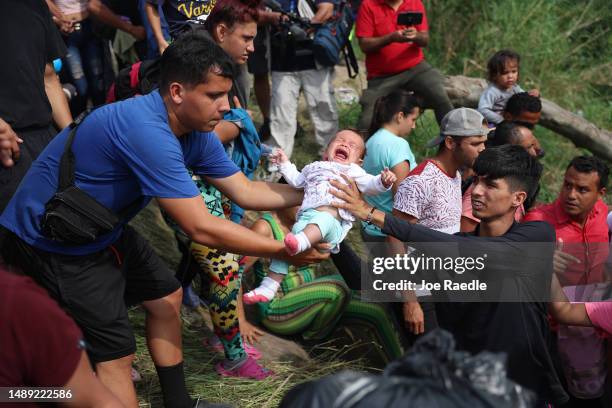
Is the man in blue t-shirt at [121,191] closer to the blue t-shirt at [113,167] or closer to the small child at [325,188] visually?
the blue t-shirt at [113,167]

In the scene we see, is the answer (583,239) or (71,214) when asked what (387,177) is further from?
(71,214)

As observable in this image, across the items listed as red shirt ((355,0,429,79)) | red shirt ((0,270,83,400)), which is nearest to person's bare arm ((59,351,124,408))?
red shirt ((0,270,83,400))

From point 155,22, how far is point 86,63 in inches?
40.1

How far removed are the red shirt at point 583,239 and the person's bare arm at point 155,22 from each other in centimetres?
252

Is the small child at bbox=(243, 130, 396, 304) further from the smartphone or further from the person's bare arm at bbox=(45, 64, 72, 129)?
the smartphone

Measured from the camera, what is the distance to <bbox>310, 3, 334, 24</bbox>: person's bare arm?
638cm

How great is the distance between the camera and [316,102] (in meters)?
6.68

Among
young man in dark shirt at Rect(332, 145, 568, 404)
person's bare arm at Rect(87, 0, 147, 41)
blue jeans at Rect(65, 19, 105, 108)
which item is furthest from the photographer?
blue jeans at Rect(65, 19, 105, 108)

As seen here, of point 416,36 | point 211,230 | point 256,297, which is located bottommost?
point 256,297

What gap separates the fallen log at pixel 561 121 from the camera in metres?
7.80

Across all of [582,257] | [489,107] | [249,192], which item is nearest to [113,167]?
[249,192]

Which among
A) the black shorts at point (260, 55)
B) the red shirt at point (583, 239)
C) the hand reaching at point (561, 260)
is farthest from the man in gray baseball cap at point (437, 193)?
the black shorts at point (260, 55)

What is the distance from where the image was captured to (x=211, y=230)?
325 centimetres

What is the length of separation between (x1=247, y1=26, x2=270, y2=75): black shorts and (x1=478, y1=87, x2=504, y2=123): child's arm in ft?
5.91
